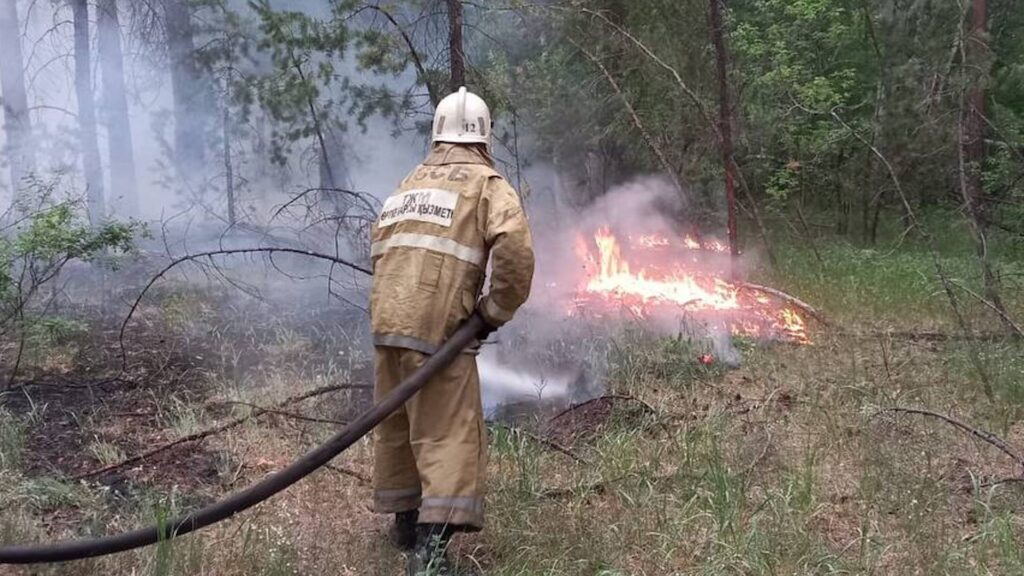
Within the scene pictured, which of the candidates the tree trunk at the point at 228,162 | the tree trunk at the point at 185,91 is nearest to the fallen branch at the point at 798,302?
the tree trunk at the point at 228,162

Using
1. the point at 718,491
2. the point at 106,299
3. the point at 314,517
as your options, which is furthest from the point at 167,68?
the point at 718,491

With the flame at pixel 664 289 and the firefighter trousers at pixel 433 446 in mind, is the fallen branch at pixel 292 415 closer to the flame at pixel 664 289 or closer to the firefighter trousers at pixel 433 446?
the firefighter trousers at pixel 433 446

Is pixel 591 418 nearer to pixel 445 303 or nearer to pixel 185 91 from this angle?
pixel 445 303

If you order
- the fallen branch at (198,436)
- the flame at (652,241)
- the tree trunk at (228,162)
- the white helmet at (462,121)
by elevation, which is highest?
the tree trunk at (228,162)

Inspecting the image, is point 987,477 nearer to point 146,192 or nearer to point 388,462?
point 388,462

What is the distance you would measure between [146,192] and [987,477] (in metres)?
10.9

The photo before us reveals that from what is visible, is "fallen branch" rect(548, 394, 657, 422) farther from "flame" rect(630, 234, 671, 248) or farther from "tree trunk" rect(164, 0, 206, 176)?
"tree trunk" rect(164, 0, 206, 176)

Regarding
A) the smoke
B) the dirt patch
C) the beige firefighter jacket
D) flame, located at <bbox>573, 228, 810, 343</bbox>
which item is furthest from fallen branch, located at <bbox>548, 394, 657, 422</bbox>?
flame, located at <bbox>573, 228, 810, 343</bbox>

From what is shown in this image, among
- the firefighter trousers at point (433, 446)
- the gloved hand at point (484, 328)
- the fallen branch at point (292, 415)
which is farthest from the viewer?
the fallen branch at point (292, 415)

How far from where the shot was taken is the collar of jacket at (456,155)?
11.9 ft

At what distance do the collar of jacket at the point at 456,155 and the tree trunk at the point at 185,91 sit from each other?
8.13 m

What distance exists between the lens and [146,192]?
38.1 ft

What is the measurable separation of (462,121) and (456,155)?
6.6 inches

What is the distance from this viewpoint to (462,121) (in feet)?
12.1
